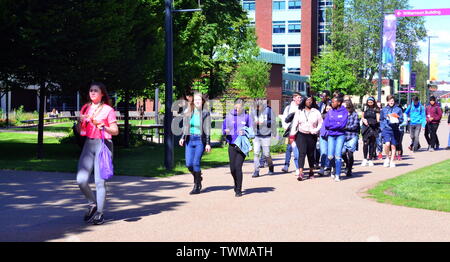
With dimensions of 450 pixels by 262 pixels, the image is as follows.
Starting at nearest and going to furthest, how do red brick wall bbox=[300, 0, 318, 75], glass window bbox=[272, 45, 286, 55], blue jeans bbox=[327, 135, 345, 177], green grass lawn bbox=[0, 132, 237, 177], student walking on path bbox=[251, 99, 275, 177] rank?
1. blue jeans bbox=[327, 135, 345, 177]
2. green grass lawn bbox=[0, 132, 237, 177]
3. student walking on path bbox=[251, 99, 275, 177]
4. red brick wall bbox=[300, 0, 318, 75]
5. glass window bbox=[272, 45, 286, 55]

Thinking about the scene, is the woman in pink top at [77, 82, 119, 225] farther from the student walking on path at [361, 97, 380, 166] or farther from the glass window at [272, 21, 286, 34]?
the glass window at [272, 21, 286, 34]

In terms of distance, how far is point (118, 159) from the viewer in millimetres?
17953

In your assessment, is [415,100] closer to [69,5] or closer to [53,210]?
[69,5]

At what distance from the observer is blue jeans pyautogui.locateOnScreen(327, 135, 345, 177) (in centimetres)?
1299

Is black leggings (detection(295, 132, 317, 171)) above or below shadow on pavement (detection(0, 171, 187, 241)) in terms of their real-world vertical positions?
above

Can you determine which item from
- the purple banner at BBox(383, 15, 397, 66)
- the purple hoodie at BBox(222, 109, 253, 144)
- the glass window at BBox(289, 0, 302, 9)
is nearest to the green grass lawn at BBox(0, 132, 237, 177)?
the purple hoodie at BBox(222, 109, 253, 144)

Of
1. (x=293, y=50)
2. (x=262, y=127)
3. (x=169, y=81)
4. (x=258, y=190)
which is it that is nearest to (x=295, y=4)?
(x=293, y=50)

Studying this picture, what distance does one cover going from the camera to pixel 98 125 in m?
7.55

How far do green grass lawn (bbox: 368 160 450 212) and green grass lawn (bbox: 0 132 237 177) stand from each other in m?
4.99

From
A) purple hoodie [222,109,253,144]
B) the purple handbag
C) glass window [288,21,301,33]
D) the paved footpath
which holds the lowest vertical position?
the paved footpath

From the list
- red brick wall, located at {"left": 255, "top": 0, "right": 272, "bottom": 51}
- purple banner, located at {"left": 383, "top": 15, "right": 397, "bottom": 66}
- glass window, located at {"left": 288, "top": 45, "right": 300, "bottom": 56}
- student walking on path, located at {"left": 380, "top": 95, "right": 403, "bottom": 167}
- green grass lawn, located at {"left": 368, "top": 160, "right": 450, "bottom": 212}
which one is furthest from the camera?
glass window, located at {"left": 288, "top": 45, "right": 300, "bottom": 56}

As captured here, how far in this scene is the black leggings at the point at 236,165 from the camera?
34.4ft

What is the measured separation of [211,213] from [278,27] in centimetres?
8692

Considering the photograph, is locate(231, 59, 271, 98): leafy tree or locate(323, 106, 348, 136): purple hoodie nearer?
locate(323, 106, 348, 136): purple hoodie
